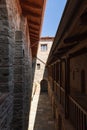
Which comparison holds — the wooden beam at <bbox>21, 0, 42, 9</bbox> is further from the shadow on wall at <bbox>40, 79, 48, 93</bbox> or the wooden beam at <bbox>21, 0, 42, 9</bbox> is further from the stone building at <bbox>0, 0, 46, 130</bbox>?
the shadow on wall at <bbox>40, 79, 48, 93</bbox>

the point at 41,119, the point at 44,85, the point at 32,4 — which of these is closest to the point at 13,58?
the point at 32,4

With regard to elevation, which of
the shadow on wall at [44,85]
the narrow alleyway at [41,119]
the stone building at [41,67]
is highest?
the stone building at [41,67]

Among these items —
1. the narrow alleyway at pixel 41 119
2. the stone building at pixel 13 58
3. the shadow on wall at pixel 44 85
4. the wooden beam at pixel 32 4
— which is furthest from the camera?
the shadow on wall at pixel 44 85

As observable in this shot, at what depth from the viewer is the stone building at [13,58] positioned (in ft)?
14.0

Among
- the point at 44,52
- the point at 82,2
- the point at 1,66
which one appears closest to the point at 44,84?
the point at 44,52

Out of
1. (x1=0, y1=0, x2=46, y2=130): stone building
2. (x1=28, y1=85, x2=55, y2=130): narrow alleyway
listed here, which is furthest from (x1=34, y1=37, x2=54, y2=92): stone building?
(x1=0, y1=0, x2=46, y2=130): stone building

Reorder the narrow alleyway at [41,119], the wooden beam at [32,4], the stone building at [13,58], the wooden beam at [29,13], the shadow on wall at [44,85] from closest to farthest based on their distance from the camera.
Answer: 1. the stone building at [13,58]
2. the wooden beam at [32,4]
3. the wooden beam at [29,13]
4. the narrow alleyway at [41,119]
5. the shadow on wall at [44,85]

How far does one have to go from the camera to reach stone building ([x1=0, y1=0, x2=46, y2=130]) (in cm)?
427

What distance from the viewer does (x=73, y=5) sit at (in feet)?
9.12

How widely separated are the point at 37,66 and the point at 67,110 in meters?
22.8

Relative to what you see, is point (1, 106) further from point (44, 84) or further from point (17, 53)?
point (44, 84)

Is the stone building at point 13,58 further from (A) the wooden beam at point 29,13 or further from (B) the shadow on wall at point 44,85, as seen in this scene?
(B) the shadow on wall at point 44,85

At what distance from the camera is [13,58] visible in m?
5.08

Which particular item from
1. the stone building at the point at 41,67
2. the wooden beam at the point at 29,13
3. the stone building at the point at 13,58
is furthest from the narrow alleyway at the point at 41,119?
the stone building at the point at 41,67
